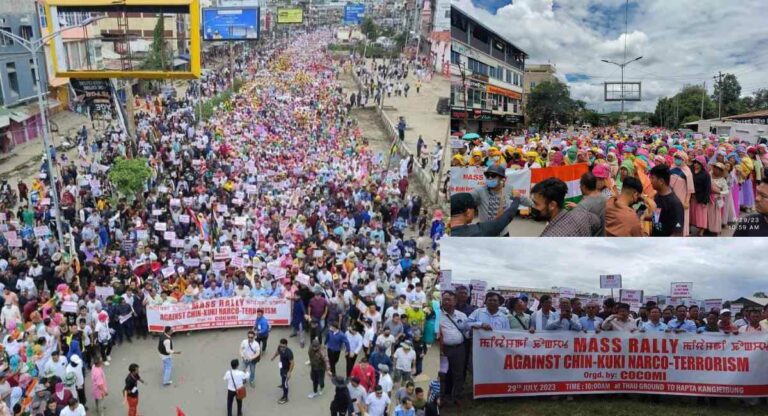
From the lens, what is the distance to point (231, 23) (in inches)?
1058

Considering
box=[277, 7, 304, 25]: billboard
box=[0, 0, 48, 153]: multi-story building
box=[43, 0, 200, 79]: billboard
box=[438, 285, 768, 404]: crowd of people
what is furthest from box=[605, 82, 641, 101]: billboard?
box=[277, 7, 304, 25]: billboard

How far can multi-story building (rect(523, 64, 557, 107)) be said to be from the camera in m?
3.61

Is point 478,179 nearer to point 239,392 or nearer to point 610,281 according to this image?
point 610,281

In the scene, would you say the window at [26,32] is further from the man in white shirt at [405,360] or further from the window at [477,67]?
the window at [477,67]

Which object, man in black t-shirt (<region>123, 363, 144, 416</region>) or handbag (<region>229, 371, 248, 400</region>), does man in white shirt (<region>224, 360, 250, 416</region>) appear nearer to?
handbag (<region>229, 371, 248, 400</region>)

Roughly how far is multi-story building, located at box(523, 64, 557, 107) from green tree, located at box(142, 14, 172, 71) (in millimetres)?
Result: 17581

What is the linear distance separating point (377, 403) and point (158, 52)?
52.1 ft

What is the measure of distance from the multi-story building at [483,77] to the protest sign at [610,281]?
1.07m

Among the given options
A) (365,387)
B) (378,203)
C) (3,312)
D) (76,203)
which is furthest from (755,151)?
(76,203)

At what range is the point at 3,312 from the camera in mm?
8789

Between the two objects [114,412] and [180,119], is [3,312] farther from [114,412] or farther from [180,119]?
[180,119]

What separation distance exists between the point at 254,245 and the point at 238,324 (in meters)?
2.18

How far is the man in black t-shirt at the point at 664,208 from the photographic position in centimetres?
331

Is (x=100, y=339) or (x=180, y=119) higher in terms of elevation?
(x=180, y=119)
